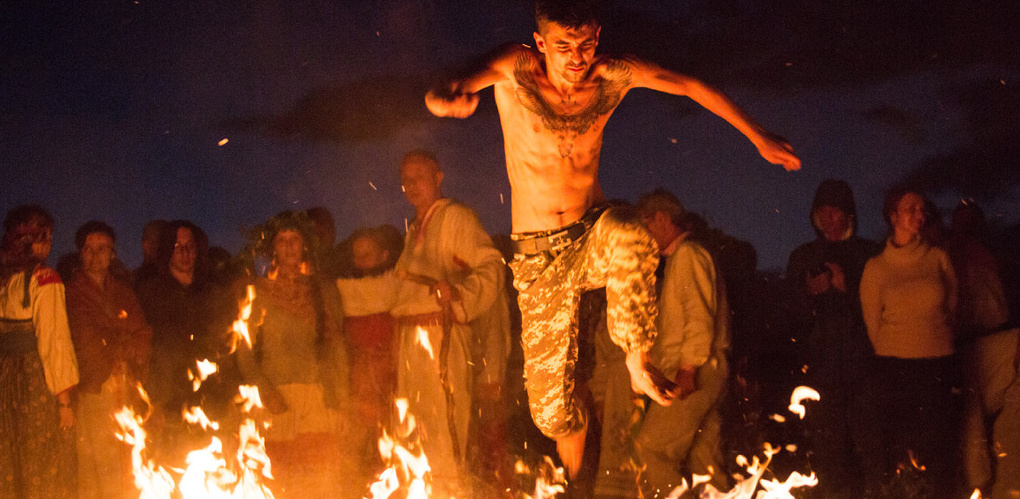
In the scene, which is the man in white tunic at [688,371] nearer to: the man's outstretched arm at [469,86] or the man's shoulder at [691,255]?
the man's shoulder at [691,255]

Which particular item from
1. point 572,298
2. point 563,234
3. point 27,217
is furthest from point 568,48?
point 27,217

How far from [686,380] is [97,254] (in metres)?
2.96

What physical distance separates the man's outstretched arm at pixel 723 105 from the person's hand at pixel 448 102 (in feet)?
2.46

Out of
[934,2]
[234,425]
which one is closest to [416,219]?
[234,425]

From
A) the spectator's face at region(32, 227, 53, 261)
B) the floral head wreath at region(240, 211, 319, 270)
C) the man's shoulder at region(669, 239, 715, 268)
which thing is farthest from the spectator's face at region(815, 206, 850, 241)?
the spectator's face at region(32, 227, 53, 261)

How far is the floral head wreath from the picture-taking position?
4.10 m

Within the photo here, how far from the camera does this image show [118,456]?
4.10 metres

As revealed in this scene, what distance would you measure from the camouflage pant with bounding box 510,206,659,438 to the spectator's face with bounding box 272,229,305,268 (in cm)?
122

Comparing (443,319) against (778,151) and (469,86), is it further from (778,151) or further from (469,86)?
(778,151)

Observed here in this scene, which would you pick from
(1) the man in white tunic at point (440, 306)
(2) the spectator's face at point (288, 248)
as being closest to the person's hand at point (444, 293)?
(1) the man in white tunic at point (440, 306)

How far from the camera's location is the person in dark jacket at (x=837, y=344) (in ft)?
12.5

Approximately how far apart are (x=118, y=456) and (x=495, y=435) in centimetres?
183

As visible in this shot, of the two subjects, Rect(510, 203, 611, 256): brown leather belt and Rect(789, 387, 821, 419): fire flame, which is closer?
Rect(510, 203, 611, 256): brown leather belt

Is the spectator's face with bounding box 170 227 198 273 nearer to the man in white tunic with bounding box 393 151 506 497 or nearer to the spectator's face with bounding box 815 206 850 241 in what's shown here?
the man in white tunic with bounding box 393 151 506 497
